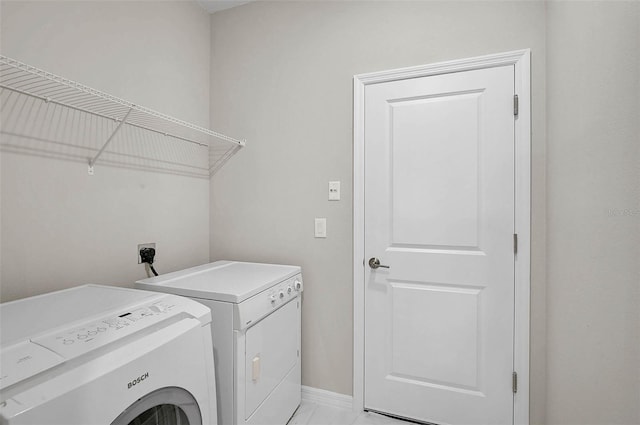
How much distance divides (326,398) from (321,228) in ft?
3.54

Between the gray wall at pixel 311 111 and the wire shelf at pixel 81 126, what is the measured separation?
0.31m

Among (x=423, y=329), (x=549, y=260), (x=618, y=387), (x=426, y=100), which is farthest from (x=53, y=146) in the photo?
(x=549, y=260)

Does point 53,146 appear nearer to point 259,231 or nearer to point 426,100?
point 259,231

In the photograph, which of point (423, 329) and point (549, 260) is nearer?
point (549, 260)

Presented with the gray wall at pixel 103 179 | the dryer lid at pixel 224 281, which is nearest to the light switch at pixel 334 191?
the dryer lid at pixel 224 281

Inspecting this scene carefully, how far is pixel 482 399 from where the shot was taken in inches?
67.2

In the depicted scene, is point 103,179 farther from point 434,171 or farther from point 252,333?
point 434,171

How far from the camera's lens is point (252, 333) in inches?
57.3

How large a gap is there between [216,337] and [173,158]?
119 cm

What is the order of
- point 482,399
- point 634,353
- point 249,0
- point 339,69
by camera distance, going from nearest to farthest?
point 634,353
point 482,399
point 339,69
point 249,0

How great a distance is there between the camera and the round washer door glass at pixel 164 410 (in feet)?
2.76

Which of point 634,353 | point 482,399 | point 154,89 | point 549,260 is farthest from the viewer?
point 154,89

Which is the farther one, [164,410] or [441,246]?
[441,246]

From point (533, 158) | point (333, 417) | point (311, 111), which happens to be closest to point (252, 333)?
point (333, 417)
